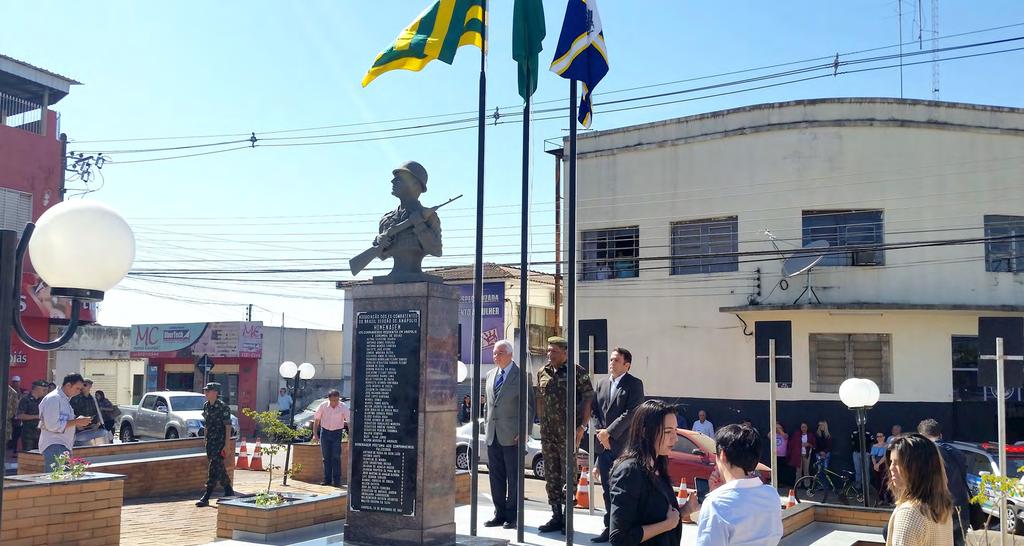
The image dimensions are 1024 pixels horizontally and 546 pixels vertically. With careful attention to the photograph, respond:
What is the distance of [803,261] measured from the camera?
69.1 feet

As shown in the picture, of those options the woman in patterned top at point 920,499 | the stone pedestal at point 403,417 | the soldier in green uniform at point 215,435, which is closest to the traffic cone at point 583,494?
the stone pedestal at point 403,417

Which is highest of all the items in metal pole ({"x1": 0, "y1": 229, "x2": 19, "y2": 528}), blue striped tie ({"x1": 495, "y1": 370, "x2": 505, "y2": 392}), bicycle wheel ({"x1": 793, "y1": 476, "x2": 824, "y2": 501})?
metal pole ({"x1": 0, "y1": 229, "x2": 19, "y2": 528})

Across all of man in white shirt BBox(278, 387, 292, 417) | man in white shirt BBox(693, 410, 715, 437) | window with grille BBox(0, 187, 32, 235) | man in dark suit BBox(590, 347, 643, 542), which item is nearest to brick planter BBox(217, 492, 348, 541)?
man in dark suit BBox(590, 347, 643, 542)

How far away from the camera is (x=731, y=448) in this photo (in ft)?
13.0

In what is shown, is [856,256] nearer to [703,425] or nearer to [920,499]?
[703,425]

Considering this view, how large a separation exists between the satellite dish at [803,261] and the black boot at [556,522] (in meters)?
13.8

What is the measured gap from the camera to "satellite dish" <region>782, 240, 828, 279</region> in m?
20.5

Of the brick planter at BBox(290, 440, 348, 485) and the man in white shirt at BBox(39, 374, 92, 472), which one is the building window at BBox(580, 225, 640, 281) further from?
the man in white shirt at BBox(39, 374, 92, 472)

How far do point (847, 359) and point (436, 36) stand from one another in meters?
16.1

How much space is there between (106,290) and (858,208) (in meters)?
20.4

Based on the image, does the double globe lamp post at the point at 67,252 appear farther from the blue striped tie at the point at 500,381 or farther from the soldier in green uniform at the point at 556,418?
the soldier in green uniform at the point at 556,418

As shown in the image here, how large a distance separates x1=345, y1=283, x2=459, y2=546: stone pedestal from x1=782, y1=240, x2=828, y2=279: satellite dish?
1523cm

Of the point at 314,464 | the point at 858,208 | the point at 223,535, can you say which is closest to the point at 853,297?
the point at 858,208

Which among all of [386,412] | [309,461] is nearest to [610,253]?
[309,461]
